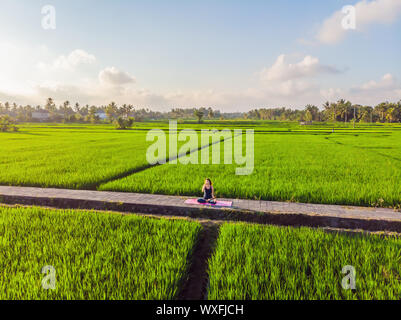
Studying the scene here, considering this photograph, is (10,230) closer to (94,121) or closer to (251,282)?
(251,282)

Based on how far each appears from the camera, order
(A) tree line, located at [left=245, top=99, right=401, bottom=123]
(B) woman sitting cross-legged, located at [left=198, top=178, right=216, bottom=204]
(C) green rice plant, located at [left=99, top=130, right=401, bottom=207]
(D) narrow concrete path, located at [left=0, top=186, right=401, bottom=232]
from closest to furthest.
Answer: (D) narrow concrete path, located at [left=0, top=186, right=401, bottom=232], (B) woman sitting cross-legged, located at [left=198, top=178, right=216, bottom=204], (C) green rice plant, located at [left=99, top=130, right=401, bottom=207], (A) tree line, located at [left=245, top=99, right=401, bottom=123]

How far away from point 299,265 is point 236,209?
6.20 feet

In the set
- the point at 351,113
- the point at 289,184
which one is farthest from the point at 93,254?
the point at 351,113

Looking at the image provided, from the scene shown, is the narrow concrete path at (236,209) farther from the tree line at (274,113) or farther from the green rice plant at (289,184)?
the tree line at (274,113)

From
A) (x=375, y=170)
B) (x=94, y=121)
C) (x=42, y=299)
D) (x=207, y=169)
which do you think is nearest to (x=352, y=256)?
(x=42, y=299)

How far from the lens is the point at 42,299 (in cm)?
215

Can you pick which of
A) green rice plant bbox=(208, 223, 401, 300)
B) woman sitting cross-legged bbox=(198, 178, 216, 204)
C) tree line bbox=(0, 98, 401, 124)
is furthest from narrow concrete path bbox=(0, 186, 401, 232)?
tree line bbox=(0, 98, 401, 124)

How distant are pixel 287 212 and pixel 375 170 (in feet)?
19.8

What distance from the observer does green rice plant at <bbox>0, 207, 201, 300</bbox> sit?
2.28m

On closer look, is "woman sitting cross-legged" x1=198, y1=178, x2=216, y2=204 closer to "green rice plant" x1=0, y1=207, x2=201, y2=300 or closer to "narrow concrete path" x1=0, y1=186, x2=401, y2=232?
"narrow concrete path" x1=0, y1=186, x2=401, y2=232

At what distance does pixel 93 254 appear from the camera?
2.89 metres

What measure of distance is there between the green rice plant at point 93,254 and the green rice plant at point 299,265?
0.53 metres

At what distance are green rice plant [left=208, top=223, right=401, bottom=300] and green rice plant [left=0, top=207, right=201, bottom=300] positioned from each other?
1.74 ft
